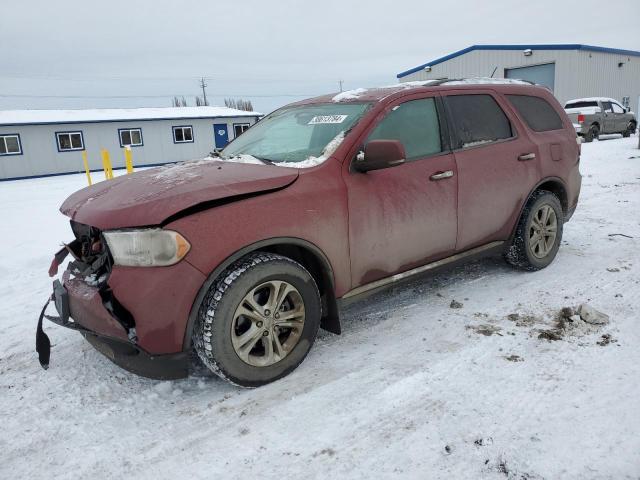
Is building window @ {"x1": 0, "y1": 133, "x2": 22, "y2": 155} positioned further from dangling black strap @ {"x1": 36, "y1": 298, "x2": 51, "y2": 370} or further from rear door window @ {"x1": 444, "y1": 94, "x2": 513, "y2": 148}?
rear door window @ {"x1": 444, "y1": 94, "x2": 513, "y2": 148}

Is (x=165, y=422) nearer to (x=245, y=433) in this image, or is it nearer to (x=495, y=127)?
(x=245, y=433)

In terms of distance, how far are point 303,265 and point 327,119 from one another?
3.90 feet

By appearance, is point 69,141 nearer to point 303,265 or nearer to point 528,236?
point 303,265

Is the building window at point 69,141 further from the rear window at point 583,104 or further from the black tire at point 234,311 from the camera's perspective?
the black tire at point 234,311

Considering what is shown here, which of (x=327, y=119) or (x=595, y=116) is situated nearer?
(x=327, y=119)

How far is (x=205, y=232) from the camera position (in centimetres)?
252

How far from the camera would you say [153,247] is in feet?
8.02

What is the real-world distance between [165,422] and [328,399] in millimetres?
918

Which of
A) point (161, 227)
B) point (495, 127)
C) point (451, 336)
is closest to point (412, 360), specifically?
point (451, 336)

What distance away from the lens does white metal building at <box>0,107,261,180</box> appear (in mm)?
22344

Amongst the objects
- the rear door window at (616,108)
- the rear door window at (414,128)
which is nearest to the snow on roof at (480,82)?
the rear door window at (414,128)

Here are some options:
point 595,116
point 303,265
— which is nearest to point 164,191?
point 303,265

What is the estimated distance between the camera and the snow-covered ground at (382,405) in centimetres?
217

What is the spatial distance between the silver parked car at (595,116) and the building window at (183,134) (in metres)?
19.2
